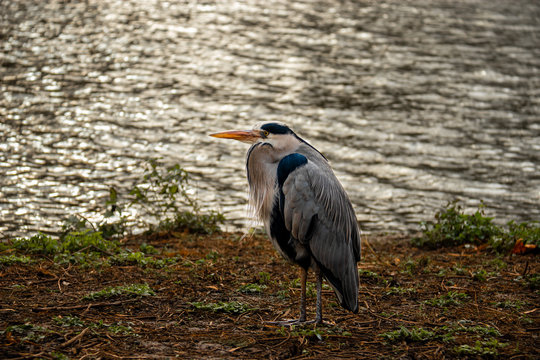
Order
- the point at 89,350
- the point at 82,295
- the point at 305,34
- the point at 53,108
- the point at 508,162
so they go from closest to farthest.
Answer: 1. the point at 89,350
2. the point at 82,295
3. the point at 508,162
4. the point at 53,108
5. the point at 305,34

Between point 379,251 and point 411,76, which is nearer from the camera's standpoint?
point 379,251

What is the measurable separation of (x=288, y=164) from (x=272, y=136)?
0.28 metres

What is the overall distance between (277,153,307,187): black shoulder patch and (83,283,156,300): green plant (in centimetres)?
145

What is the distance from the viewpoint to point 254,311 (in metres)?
5.21

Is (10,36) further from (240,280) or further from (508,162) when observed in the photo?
(240,280)

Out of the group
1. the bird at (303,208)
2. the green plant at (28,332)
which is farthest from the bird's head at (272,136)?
the green plant at (28,332)

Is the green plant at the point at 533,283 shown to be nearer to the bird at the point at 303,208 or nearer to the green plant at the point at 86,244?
the bird at the point at 303,208

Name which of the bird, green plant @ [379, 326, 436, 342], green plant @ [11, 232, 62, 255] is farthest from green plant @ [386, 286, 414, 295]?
green plant @ [11, 232, 62, 255]

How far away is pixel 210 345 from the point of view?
4488 millimetres

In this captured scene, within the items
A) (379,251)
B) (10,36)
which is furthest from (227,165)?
(10,36)

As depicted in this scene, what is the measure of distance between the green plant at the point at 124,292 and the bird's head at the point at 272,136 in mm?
1412

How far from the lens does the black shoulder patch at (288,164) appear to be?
4.88 meters

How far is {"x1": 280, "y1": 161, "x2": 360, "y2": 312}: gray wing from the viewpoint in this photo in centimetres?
484

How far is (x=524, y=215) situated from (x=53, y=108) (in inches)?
345
